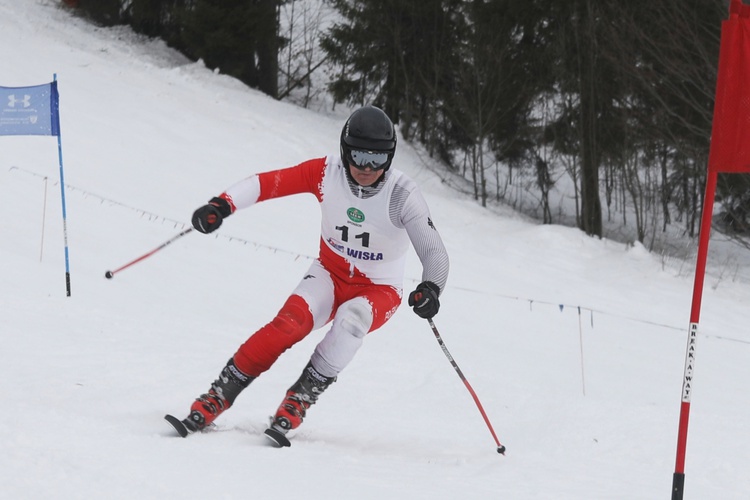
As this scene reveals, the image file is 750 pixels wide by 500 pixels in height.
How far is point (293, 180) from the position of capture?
14.3 feet

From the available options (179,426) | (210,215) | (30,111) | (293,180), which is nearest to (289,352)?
(293,180)

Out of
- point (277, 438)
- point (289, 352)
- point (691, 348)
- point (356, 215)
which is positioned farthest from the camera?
point (289, 352)

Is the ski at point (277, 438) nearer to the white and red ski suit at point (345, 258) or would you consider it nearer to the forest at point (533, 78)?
the white and red ski suit at point (345, 258)

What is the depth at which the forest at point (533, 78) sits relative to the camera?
16.6 m

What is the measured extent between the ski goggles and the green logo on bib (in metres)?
0.24

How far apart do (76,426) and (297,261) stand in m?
7.78

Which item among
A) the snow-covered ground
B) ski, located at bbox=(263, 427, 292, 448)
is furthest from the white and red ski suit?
the snow-covered ground

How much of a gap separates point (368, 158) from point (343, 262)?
1.99 ft

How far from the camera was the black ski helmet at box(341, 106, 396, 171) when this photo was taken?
4.04m

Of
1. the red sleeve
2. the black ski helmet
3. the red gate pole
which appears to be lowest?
the red gate pole

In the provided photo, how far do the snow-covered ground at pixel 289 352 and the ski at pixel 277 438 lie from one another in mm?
65

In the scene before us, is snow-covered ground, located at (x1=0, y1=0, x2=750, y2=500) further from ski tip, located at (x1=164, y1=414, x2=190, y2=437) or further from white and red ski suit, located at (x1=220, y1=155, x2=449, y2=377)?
white and red ski suit, located at (x1=220, y1=155, x2=449, y2=377)

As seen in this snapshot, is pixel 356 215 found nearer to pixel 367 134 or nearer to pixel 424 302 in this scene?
pixel 367 134

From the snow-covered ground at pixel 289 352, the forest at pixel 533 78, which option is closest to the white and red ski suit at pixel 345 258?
the snow-covered ground at pixel 289 352
